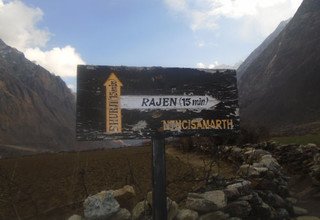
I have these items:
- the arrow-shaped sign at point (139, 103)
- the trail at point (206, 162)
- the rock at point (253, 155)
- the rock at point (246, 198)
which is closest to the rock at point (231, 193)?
A: the rock at point (246, 198)

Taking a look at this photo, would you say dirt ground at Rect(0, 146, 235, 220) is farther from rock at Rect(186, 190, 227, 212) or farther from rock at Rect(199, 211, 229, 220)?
rock at Rect(199, 211, 229, 220)

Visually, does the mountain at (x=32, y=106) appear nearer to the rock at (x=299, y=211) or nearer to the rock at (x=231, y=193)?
the rock at (x=299, y=211)

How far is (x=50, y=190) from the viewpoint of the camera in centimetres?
1422

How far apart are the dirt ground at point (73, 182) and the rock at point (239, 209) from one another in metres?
1.04

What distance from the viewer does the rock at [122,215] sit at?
318 inches

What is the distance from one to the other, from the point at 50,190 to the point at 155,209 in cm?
754

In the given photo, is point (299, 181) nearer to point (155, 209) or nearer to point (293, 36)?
point (155, 209)

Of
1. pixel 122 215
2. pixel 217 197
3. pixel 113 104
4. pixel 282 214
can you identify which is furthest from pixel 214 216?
pixel 113 104

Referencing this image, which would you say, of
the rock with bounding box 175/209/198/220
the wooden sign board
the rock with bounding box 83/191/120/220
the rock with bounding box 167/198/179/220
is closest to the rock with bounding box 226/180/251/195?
the rock with bounding box 175/209/198/220

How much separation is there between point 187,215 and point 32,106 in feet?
358

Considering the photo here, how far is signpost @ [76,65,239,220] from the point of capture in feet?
23.9

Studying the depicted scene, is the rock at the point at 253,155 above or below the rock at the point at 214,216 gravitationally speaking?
above

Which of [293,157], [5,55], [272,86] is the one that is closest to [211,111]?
[293,157]

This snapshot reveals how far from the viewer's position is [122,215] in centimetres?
812
